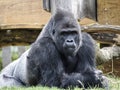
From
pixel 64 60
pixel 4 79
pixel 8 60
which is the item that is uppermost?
pixel 64 60

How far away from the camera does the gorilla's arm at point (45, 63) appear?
6.15 m

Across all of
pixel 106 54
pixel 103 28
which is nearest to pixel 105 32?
pixel 103 28

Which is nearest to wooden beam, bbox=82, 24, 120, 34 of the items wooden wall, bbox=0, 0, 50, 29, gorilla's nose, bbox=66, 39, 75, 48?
wooden wall, bbox=0, 0, 50, 29

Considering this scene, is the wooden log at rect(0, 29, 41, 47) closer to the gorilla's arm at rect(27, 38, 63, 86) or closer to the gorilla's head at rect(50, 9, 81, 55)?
the gorilla's arm at rect(27, 38, 63, 86)

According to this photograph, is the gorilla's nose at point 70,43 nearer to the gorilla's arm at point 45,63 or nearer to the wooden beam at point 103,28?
the gorilla's arm at point 45,63

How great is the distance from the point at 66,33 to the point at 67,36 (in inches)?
1.5

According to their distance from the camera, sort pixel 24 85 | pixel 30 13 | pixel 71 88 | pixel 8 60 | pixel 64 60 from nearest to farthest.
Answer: pixel 71 88 < pixel 64 60 < pixel 24 85 < pixel 30 13 < pixel 8 60

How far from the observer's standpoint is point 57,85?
20.2 feet

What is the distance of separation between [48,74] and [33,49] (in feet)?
1.29

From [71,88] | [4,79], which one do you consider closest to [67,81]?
[71,88]

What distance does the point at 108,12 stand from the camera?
8.32m

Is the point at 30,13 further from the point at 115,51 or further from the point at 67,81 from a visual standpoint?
the point at 67,81

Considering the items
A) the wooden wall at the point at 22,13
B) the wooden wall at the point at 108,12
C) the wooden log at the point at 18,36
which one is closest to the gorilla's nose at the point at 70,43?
the wooden log at the point at 18,36

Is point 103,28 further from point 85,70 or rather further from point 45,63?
point 45,63
